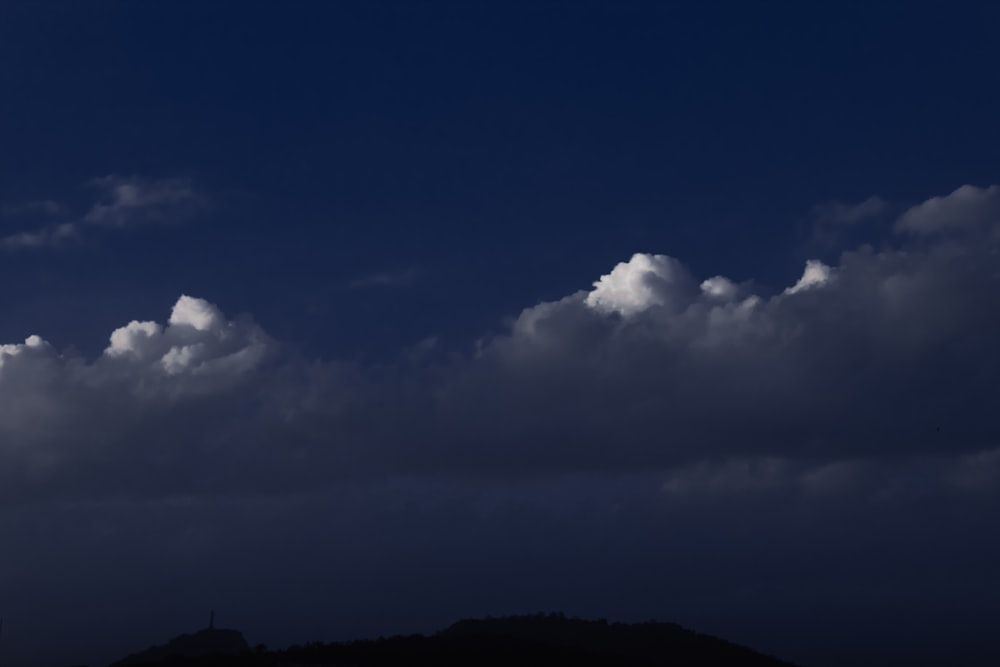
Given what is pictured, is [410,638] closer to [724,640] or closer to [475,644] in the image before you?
[475,644]

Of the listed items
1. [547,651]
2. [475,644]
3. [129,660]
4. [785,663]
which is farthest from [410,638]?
[129,660]

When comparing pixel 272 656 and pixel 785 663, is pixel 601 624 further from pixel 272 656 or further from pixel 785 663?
pixel 272 656

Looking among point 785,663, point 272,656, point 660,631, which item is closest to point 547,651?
point 272,656

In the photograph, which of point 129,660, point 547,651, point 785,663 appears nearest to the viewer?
point 547,651

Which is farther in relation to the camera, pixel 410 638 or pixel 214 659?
pixel 410 638

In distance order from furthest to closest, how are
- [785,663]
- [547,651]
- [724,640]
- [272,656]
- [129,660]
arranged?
1. [129,660]
2. [724,640]
3. [785,663]
4. [547,651]
5. [272,656]

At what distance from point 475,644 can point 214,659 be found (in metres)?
26.9

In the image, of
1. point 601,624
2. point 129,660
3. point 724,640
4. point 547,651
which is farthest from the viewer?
point 129,660

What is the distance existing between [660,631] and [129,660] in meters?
95.1

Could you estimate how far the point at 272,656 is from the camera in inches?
3999

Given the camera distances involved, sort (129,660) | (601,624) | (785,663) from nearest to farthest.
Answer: (785,663) → (601,624) → (129,660)

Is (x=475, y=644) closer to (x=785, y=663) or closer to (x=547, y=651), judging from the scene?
(x=547, y=651)

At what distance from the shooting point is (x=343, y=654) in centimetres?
10319

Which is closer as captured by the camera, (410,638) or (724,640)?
(410,638)
